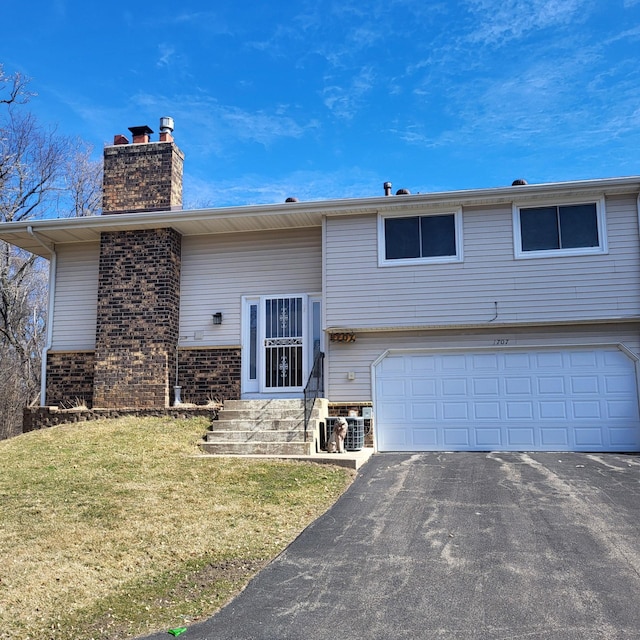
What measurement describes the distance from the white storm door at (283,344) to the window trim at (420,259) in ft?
6.22

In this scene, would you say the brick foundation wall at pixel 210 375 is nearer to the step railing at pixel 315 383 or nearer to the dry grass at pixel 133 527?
the step railing at pixel 315 383

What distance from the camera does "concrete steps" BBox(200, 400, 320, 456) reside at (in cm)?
1012

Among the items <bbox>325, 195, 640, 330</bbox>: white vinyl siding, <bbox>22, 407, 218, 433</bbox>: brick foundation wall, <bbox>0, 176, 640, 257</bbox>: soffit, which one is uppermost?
<bbox>0, 176, 640, 257</bbox>: soffit

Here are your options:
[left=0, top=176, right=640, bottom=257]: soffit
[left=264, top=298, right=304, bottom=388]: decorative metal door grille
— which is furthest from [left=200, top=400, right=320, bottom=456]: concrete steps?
[left=0, top=176, right=640, bottom=257]: soffit

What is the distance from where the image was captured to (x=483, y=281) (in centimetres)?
1149

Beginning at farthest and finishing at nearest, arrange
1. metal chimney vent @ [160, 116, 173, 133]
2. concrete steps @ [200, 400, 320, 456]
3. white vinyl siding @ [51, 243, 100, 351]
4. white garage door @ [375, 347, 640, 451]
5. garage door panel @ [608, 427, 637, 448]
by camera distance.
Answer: metal chimney vent @ [160, 116, 173, 133] → white vinyl siding @ [51, 243, 100, 351] → white garage door @ [375, 347, 640, 451] → garage door panel @ [608, 427, 637, 448] → concrete steps @ [200, 400, 320, 456]

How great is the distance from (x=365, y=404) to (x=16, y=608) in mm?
7713

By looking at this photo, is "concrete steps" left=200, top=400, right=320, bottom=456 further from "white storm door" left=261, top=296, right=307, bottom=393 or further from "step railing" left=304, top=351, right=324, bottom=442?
"white storm door" left=261, top=296, right=307, bottom=393

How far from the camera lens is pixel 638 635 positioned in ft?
12.7

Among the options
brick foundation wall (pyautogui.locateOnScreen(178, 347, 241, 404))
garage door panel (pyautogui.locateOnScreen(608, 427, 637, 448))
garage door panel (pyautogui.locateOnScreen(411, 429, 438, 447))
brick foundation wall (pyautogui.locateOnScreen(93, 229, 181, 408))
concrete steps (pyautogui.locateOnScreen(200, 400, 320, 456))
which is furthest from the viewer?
brick foundation wall (pyautogui.locateOnScreen(178, 347, 241, 404))

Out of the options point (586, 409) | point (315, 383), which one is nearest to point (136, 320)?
point (315, 383)

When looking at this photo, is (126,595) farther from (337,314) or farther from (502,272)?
(502,272)

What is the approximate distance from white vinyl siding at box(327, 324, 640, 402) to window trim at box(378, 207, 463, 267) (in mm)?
1303

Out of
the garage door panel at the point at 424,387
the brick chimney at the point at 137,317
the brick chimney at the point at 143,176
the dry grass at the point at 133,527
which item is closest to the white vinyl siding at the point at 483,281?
the garage door panel at the point at 424,387
